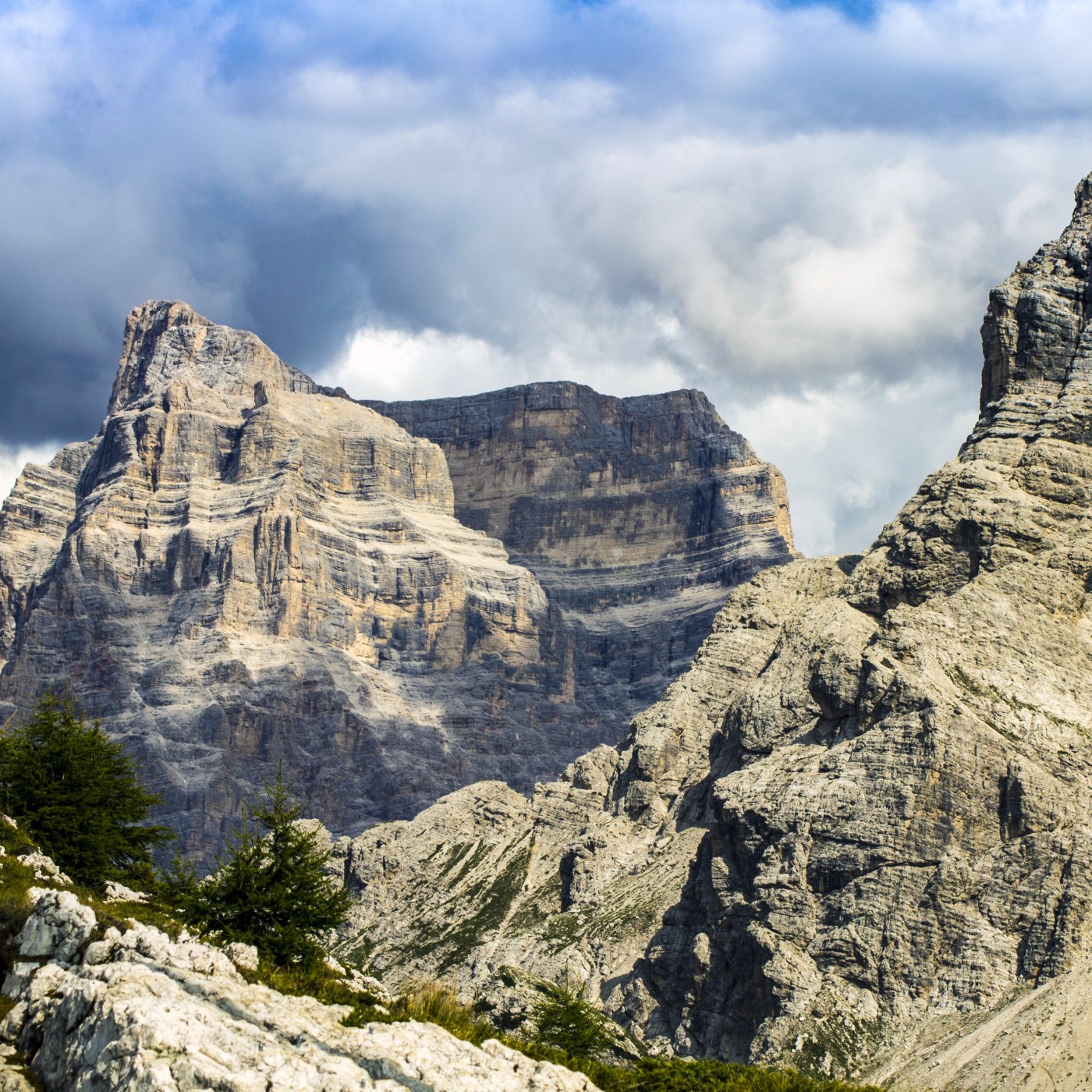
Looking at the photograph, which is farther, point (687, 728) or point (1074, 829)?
point (687, 728)

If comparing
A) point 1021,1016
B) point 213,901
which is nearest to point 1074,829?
point 1021,1016

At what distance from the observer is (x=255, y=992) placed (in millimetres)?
50250

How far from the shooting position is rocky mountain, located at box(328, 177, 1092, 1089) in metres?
114

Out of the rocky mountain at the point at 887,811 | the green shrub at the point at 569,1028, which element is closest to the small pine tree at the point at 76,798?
the green shrub at the point at 569,1028

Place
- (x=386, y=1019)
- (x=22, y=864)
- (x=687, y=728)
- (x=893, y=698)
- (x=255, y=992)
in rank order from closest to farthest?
(x=255, y=992) → (x=386, y=1019) → (x=22, y=864) → (x=893, y=698) → (x=687, y=728)

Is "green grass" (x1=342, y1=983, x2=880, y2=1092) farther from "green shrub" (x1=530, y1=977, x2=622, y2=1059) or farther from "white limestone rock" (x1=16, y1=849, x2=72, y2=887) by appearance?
"white limestone rock" (x1=16, y1=849, x2=72, y2=887)

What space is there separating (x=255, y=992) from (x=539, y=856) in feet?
494

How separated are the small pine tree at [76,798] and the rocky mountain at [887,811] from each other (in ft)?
78.6

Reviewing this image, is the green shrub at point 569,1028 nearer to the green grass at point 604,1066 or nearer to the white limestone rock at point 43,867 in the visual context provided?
the green grass at point 604,1066

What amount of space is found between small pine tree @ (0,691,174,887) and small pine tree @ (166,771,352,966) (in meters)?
5.23

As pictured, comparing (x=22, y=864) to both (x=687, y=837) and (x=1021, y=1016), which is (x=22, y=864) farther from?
(x=687, y=837)

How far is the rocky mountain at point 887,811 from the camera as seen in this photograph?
114312 mm

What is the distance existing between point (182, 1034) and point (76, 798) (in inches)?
1656

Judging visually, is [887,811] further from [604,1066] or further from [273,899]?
[273,899]
